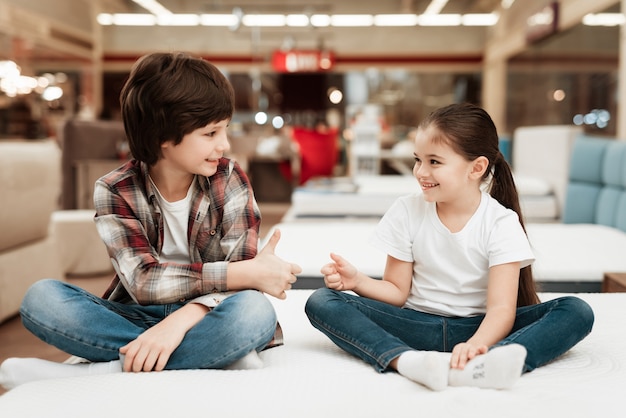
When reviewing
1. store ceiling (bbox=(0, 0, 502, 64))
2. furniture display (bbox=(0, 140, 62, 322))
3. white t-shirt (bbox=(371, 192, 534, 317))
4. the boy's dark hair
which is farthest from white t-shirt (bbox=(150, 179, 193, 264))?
store ceiling (bbox=(0, 0, 502, 64))

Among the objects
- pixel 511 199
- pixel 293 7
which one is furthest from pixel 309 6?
pixel 511 199

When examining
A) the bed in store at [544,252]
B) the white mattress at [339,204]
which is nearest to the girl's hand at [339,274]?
the bed in store at [544,252]

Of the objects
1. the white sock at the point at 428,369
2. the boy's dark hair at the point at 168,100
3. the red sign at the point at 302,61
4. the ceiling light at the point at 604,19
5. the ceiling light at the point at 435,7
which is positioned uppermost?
the ceiling light at the point at 435,7

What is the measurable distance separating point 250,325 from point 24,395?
45 centimetres

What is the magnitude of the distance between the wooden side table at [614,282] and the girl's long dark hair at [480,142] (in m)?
0.65

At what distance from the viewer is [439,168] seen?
1567 mm

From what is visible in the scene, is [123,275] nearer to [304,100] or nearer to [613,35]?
[613,35]

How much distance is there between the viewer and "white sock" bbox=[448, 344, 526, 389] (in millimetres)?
1256

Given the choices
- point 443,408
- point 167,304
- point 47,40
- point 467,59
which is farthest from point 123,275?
point 467,59

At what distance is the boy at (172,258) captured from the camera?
1.42 m

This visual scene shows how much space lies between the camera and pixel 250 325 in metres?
1.44

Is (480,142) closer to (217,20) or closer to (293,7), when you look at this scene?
(293,7)

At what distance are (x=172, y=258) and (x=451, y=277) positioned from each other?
26.1 inches

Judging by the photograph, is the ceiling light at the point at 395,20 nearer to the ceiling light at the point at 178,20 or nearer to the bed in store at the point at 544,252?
the ceiling light at the point at 178,20
